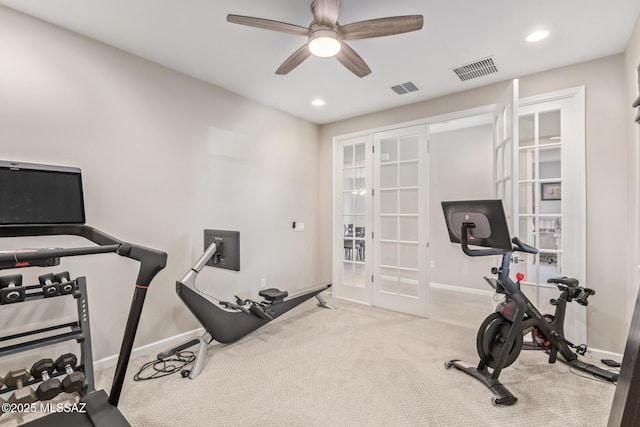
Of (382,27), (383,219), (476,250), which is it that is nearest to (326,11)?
(382,27)

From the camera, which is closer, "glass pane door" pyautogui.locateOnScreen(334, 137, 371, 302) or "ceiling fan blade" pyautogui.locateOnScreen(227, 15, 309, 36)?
"ceiling fan blade" pyautogui.locateOnScreen(227, 15, 309, 36)

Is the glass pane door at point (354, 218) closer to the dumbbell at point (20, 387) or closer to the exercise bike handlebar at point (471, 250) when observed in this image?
the exercise bike handlebar at point (471, 250)

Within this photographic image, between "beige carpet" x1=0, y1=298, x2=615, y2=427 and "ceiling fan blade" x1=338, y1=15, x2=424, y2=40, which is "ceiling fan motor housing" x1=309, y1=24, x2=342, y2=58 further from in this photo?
"beige carpet" x1=0, y1=298, x2=615, y2=427

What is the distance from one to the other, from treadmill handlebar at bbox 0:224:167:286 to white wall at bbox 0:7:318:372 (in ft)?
1.15

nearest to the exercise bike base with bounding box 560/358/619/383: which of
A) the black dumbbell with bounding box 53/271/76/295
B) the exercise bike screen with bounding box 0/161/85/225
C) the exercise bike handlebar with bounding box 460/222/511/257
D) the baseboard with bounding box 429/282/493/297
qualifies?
the exercise bike handlebar with bounding box 460/222/511/257

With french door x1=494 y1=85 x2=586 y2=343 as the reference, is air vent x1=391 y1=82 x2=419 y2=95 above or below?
above

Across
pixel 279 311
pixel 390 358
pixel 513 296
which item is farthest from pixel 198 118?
pixel 513 296

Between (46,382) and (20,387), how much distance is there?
21cm

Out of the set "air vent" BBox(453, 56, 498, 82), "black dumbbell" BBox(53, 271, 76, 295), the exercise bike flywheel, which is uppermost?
"air vent" BBox(453, 56, 498, 82)

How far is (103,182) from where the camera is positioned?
254cm

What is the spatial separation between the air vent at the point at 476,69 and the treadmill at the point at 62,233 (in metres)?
3.15

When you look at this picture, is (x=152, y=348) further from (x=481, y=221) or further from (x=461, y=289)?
(x=461, y=289)

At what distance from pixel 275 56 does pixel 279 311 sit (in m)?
2.63

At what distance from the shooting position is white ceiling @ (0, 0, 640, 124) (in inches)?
82.7
